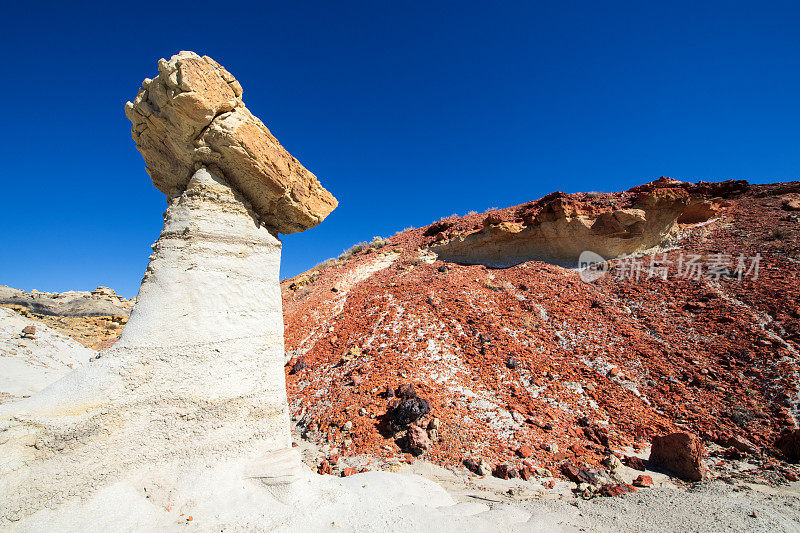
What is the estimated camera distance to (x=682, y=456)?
4.02m

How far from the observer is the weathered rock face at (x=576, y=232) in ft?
34.4

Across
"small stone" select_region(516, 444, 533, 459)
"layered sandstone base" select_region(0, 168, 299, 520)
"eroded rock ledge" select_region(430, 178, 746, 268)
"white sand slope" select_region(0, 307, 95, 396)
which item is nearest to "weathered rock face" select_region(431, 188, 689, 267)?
"eroded rock ledge" select_region(430, 178, 746, 268)

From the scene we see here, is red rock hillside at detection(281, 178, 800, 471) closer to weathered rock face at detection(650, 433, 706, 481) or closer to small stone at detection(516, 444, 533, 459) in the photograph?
small stone at detection(516, 444, 533, 459)

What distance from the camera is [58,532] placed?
2.05 m

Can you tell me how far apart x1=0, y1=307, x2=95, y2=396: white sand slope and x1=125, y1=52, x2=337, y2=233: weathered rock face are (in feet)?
18.3

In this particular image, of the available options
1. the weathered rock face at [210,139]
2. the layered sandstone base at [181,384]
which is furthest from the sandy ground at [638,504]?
the weathered rock face at [210,139]

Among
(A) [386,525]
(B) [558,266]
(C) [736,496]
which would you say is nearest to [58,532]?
(A) [386,525]

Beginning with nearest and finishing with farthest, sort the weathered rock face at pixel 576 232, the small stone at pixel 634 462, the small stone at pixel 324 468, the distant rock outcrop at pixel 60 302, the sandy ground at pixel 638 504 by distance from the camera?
the sandy ground at pixel 638 504 < the small stone at pixel 324 468 < the small stone at pixel 634 462 < the weathered rock face at pixel 576 232 < the distant rock outcrop at pixel 60 302

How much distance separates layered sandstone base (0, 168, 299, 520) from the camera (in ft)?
7.58

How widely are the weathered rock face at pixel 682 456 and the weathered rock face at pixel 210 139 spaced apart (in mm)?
5778

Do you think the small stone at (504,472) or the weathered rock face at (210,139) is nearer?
the weathered rock face at (210,139)

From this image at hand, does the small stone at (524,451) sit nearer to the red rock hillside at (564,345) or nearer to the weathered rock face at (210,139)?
the red rock hillside at (564,345)

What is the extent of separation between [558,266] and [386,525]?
1045cm

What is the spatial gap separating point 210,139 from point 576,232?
1108 cm
